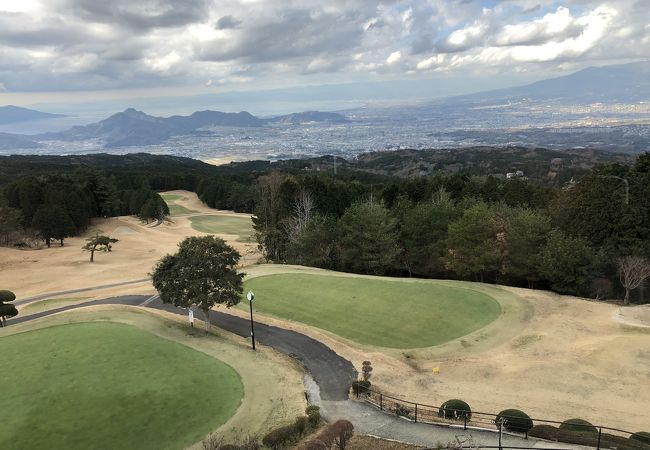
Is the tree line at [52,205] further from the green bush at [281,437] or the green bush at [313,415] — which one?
the green bush at [281,437]

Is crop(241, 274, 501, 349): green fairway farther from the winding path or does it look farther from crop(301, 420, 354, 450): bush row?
crop(301, 420, 354, 450): bush row

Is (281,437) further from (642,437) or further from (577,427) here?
(642,437)

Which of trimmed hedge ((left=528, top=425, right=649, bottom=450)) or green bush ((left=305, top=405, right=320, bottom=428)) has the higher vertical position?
trimmed hedge ((left=528, top=425, right=649, bottom=450))

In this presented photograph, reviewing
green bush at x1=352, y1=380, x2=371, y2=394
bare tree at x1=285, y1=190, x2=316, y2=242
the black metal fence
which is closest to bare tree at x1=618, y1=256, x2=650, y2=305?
the black metal fence

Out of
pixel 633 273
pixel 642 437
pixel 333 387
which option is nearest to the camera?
pixel 642 437

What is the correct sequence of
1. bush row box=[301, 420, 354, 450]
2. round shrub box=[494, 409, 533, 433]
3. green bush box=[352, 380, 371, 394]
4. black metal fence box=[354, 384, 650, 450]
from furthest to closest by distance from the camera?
1. green bush box=[352, 380, 371, 394]
2. round shrub box=[494, 409, 533, 433]
3. black metal fence box=[354, 384, 650, 450]
4. bush row box=[301, 420, 354, 450]

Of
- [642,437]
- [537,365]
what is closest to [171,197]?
[537,365]

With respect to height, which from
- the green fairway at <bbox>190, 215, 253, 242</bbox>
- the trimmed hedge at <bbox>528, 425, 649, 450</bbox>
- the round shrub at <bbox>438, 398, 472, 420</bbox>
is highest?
the trimmed hedge at <bbox>528, 425, 649, 450</bbox>
